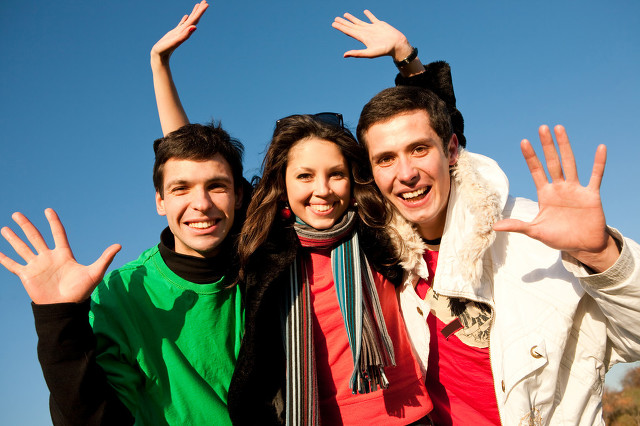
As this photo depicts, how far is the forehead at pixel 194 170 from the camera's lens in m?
3.20

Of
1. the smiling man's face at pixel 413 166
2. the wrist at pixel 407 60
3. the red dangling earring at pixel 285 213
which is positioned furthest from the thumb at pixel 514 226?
the wrist at pixel 407 60

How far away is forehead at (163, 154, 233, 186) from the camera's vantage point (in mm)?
3195

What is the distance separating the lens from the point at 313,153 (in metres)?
3.26

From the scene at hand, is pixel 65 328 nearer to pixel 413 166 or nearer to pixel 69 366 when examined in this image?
pixel 69 366

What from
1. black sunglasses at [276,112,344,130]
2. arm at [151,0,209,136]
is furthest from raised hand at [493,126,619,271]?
arm at [151,0,209,136]

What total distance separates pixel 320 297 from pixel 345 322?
30cm

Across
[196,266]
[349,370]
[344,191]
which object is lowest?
[349,370]

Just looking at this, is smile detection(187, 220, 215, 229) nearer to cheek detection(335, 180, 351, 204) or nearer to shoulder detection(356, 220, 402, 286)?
cheek detection(335, 180, 351, 204)

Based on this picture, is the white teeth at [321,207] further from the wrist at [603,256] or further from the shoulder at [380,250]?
the wrist at [603,256]

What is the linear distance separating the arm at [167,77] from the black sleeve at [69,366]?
5.87ft

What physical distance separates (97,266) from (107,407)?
30.5 inches

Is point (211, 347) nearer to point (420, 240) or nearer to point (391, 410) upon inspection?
point (391, 410)

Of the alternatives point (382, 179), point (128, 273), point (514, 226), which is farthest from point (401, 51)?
point (128, 273)

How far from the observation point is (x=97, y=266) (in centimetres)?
265
